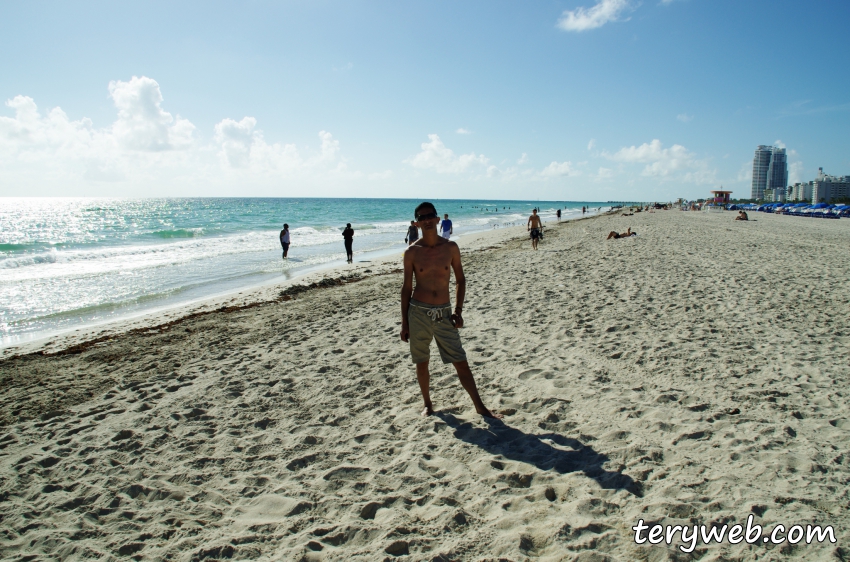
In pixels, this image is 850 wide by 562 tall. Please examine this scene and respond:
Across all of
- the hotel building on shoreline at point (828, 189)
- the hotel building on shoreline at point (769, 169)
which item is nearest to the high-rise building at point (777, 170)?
the hotel building on shoreline at point (769, 169)

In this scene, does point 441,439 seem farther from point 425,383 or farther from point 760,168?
point 760,168

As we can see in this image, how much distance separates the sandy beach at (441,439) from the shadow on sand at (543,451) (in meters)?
0.02

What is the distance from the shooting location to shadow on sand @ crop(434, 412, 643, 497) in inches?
115

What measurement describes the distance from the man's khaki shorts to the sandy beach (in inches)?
25.9

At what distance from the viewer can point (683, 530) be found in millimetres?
2430

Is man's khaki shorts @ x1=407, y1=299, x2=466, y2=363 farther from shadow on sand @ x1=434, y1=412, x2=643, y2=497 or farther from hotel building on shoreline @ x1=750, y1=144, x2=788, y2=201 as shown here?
hotel building on shoreline @ x1=750, y1=144, x2=788, y2=201

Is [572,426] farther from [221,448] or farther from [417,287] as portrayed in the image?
[221,448]

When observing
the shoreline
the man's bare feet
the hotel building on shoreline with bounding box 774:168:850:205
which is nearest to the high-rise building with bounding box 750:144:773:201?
the hotel building on shoreline with bounding box 774:168:850:205

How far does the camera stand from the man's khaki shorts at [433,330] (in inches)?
142

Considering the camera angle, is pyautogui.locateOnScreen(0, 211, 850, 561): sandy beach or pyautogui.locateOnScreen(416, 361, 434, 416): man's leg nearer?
pyautogui.locateOnScreen(0, 211, 850, 561): sandy beach

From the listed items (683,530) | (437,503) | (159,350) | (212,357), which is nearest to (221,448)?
(437,503)

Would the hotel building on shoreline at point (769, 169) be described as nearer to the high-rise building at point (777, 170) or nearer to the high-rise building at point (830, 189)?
the high-rise building at point (777, 170)

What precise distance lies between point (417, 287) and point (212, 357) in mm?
3852

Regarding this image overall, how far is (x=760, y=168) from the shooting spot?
15738cm
